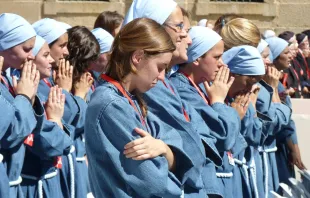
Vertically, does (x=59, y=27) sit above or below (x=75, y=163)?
above

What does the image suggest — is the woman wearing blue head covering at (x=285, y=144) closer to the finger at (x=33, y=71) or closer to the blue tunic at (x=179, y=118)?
the finger at (x=33, y=71)

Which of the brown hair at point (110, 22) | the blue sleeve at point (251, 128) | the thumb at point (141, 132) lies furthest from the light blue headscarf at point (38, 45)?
the brown hair at point (110, 22)

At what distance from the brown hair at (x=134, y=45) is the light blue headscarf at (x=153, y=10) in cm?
67

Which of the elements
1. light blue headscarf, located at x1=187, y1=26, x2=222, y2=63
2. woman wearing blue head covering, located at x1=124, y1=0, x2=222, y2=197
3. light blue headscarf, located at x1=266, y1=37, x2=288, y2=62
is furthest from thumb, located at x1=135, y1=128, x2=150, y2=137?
light blue headscarf, located at x1=266, y1=37, x2=288, y2=62

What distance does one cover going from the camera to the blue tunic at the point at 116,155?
193 inches

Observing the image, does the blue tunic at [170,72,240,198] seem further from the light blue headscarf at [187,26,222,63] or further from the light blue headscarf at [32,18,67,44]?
the light blue headscarf at [32,18,67,44]

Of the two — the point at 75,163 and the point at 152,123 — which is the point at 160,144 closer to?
the point at 152,123

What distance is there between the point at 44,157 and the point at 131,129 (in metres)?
1.82

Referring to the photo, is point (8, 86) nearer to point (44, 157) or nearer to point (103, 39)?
point (44, 157)

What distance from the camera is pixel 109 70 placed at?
516cm

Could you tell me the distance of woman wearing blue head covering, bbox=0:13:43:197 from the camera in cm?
619

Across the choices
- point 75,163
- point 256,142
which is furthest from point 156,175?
point 256,142

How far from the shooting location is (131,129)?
4957 mm

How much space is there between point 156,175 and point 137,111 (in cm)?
31
